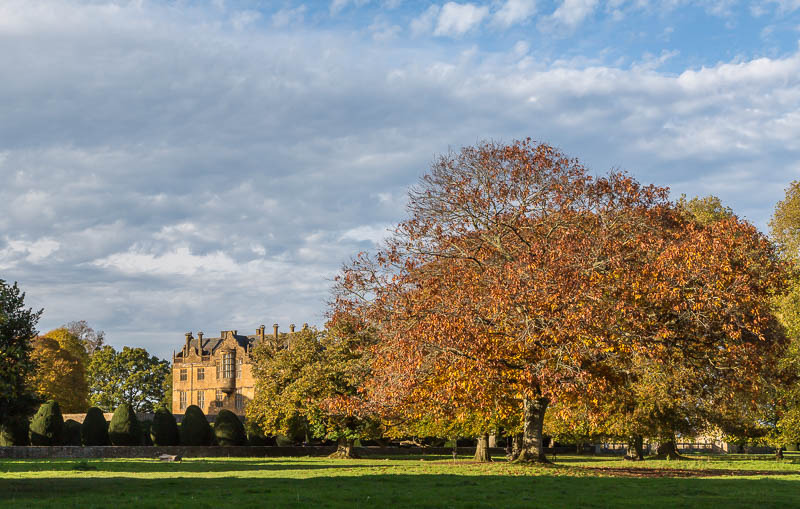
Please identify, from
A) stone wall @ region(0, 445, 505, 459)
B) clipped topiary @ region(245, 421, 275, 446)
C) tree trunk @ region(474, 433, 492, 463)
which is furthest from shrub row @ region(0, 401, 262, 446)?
tree trunk @ region(474, 433, 492, 463)

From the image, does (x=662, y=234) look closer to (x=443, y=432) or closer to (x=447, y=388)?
(x=447, y=388)

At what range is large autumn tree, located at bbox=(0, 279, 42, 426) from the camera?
59.6ft

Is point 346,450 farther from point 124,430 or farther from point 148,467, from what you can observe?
point 148,467

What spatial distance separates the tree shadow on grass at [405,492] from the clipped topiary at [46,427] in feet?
85.4

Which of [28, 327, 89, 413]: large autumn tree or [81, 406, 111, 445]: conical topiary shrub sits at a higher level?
[28, 327, 89, 413]: large autumn tree

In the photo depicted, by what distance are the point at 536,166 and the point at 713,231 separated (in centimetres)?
658

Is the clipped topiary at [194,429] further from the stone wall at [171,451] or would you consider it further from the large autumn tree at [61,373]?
the large autumn tree at [61,373]

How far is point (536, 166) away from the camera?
2794cm

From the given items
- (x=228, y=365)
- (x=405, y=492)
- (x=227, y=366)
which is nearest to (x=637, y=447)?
(x=405, y=492)

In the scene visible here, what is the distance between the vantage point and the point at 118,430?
45031mm

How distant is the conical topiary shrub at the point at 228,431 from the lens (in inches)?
1880

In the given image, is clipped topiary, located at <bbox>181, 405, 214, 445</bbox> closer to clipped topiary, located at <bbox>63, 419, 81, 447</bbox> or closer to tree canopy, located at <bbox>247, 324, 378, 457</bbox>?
tree canopy, located at <bbox>247, 324, 378, 457</bbox>

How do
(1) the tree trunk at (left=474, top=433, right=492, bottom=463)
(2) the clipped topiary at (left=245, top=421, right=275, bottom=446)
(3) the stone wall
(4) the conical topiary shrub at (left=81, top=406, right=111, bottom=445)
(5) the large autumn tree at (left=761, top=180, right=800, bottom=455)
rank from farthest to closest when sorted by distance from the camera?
(2) the clipped topiary at (left=245, top=421, right=275, bottom=446) → (4) the conical topiary shrub at (left=81, top=406, right=111, bottom=445) → (3) the stone wall → (1) the tree trunk at (left=474, top=433, right=492, bottom=463) → (5) the large autumn tree at (left=761, top=180, right=800, bottom=455)

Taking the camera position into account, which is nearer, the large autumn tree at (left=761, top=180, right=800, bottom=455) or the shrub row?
the large autumn tree at (left=761, top=180, right=800, bottom=455)
